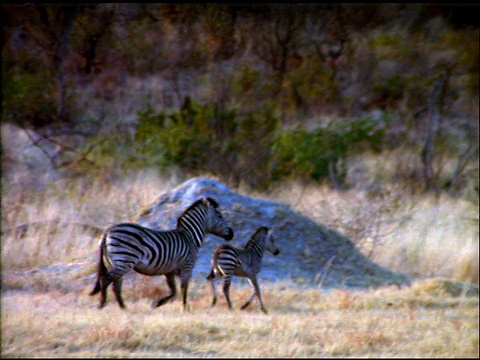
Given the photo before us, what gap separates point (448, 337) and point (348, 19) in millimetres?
18735

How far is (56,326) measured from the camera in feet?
21.8

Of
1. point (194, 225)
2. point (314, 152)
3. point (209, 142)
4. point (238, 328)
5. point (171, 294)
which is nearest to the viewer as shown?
point (238, 328)

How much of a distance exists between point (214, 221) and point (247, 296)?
1199 millimetres

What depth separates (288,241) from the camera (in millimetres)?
12211

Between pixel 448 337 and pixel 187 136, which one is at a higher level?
pixel 187 136

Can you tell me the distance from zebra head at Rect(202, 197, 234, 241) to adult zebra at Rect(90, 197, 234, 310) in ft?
1.05

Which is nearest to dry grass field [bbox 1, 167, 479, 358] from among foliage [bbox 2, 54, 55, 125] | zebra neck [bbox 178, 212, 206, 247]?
zebra neck [bbox 178, 212, 206, 247]

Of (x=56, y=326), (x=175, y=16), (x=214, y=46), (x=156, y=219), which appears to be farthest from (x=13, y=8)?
(x=56, y=326)

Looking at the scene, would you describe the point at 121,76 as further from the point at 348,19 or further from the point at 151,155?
the point at 348,19

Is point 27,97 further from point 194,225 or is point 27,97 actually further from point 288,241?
point 194,225

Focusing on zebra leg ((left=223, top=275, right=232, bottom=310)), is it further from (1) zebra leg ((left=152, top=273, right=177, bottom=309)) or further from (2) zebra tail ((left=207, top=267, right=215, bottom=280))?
(1) zebra leg ((left=152, top=273, right=177, bottom=309))

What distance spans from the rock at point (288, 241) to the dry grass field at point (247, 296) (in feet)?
2.49

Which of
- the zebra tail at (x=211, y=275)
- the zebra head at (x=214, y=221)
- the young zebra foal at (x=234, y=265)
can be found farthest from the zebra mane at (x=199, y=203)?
the zebra tail at (x=211, y=275)

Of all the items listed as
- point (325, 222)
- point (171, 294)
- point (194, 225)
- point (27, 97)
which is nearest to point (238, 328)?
point (171, 294)
